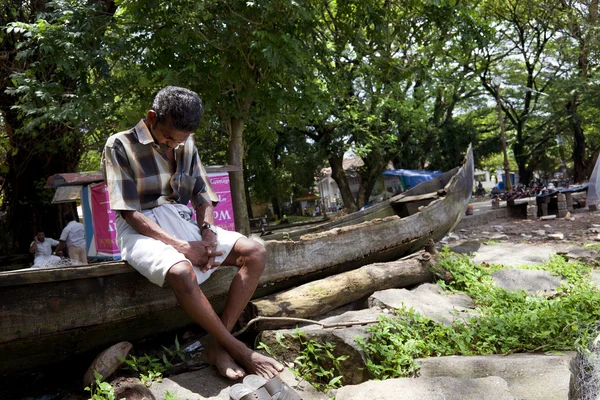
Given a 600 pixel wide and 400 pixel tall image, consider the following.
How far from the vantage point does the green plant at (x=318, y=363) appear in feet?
9.11

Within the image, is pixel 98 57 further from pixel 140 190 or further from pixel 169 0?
pixel 140 190

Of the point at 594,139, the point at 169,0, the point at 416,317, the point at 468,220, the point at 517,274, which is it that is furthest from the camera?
the point at 594,139

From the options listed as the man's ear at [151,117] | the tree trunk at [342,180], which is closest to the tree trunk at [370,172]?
the tree trunk at [342,180]

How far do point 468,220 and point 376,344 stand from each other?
380 inches

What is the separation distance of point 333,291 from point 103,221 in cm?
493

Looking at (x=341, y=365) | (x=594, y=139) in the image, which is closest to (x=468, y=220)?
(x=341, y=365)

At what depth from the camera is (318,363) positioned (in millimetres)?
2918

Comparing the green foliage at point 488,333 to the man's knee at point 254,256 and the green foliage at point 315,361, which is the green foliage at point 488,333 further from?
the man's knee at point 254,256

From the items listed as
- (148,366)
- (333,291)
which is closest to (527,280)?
(333,291)

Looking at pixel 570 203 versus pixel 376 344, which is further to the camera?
pixel 570 203

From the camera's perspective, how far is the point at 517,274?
5.10 meters

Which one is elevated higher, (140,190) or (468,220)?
(140,190)

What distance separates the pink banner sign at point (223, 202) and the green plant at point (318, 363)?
213 inches

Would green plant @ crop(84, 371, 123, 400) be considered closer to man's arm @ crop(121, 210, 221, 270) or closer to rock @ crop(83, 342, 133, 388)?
rock @ crop(83, 342, 133, 388)
